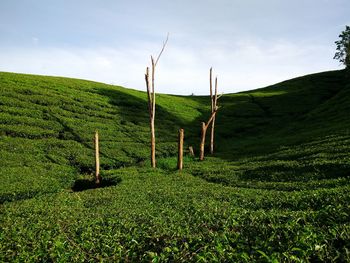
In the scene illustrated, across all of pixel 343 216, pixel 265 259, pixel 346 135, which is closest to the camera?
pixel 265 259

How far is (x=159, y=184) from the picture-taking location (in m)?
25.8

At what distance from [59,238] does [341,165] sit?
20.8 metres

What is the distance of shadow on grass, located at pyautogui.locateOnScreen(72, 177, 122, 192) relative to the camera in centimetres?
2916

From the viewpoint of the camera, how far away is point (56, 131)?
42.8 m

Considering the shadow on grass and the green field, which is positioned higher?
the green field

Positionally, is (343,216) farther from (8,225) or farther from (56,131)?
(56,131)

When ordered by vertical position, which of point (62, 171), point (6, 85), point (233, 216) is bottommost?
point (62, 171)

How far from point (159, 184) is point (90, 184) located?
795 cm

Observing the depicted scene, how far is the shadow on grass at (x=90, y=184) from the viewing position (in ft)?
95.7

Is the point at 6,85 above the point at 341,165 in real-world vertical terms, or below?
above

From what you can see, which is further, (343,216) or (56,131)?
(56,131)

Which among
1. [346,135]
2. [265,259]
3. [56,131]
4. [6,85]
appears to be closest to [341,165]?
[346,135]

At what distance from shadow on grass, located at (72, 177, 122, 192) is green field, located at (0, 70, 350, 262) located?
129mm

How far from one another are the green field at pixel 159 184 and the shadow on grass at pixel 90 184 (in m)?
0.13
